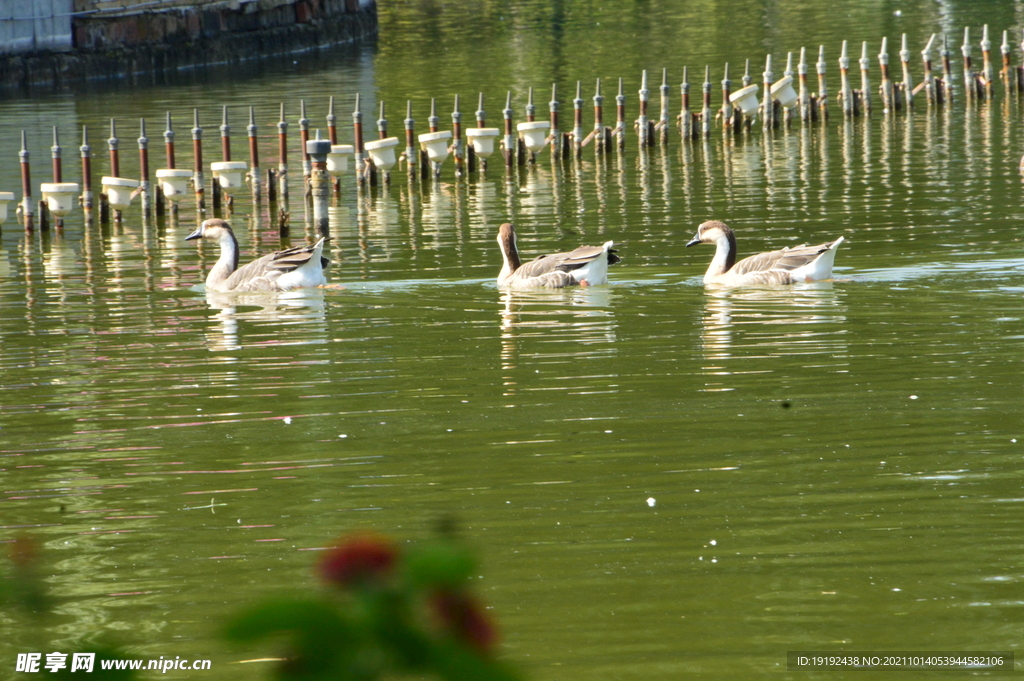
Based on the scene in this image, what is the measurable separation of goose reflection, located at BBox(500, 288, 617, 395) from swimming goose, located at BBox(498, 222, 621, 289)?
155 millimetres

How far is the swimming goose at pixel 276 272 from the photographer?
821 inches

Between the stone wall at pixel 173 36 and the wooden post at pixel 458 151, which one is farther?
the stone wall at pixel 173 36

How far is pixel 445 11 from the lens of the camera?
3647 inches

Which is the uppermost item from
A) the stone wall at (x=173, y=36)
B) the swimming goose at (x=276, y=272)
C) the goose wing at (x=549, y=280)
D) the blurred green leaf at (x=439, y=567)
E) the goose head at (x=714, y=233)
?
the stone wall at (x=173, y=36)

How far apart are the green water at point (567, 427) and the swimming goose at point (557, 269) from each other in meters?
0.40

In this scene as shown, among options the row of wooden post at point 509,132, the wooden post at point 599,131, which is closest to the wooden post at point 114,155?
the row of wooden post at point 509,132

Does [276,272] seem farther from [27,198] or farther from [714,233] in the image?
[27,198]

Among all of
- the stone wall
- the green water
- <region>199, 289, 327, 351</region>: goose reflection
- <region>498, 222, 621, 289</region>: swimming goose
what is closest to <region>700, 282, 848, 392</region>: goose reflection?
the green water

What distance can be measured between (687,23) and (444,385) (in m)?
67.6

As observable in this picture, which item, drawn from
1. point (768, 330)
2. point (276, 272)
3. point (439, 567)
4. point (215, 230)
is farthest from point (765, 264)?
point (439, 567)

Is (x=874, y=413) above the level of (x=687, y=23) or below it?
below

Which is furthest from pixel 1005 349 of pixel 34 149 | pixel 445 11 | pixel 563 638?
pixel 445 11

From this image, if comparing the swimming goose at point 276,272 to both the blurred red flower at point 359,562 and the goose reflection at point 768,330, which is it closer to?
the goose reflection at point 768,330

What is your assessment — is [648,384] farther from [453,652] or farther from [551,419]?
[453,652]
